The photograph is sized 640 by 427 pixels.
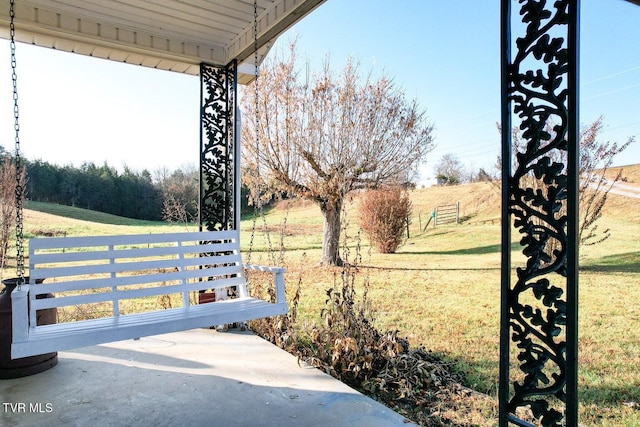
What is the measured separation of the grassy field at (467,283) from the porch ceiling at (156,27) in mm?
1910

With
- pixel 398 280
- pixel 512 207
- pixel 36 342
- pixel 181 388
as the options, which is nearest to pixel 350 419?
pixel 181 388

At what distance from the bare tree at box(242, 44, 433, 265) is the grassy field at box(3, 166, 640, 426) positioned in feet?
2.94

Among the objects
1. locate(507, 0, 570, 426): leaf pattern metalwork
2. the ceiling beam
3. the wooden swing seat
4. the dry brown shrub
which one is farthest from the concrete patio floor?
the dry brown shrub

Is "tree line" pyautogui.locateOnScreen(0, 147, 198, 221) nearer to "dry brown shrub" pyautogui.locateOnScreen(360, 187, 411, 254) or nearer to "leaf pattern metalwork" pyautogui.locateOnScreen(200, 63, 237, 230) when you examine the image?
"dry brown shrub" pyautogui.locateOnScreen(360, 187, 411, 254)

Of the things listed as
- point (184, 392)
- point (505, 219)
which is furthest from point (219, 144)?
point (505, 219)

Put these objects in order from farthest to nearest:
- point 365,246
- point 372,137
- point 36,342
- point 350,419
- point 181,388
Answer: point 365,246 → point 372,137 → point 181,388 → point 350,419 → point 36,342

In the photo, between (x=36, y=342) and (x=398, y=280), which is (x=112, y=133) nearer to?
(x=398, y=280)

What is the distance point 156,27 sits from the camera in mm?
2834

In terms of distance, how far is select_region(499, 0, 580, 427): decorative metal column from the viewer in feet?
3.60

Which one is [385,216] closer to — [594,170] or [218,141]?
[594,170]

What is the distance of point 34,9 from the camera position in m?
2.51

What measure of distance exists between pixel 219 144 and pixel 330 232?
3906 millimetres

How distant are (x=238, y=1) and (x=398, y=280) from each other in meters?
4.50

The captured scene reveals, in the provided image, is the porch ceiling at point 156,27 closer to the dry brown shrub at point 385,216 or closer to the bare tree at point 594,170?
the bare tree at point 594,170
